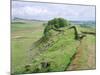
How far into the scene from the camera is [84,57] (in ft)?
8.43

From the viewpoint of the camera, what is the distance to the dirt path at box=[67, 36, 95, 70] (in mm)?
2518

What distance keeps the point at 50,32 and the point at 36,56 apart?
1.08 ft

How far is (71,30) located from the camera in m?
2.52

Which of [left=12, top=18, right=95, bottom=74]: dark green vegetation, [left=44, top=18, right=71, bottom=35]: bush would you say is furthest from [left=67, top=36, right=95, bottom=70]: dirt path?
[left=44, top=18, right=71, bottom=35]: bush

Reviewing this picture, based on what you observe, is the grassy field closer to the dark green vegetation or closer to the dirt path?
the dark green vegetation

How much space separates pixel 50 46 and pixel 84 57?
48 centimetres

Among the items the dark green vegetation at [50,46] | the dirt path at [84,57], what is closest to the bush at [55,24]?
the dark green vegetation at [50,46]

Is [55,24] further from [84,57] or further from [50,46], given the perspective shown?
[84,57]

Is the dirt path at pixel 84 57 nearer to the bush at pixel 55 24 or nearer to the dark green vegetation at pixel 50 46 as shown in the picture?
the dark green vegetation at pixel 50 46

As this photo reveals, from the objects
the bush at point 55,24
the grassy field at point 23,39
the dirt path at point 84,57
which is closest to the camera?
the grassy field at point 23,39

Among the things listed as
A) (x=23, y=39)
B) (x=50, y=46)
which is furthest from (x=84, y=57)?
(x=23, y=39)

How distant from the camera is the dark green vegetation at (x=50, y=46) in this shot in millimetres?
2291

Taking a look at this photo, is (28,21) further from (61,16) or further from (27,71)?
(27,71)

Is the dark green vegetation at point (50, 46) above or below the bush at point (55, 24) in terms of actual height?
below
